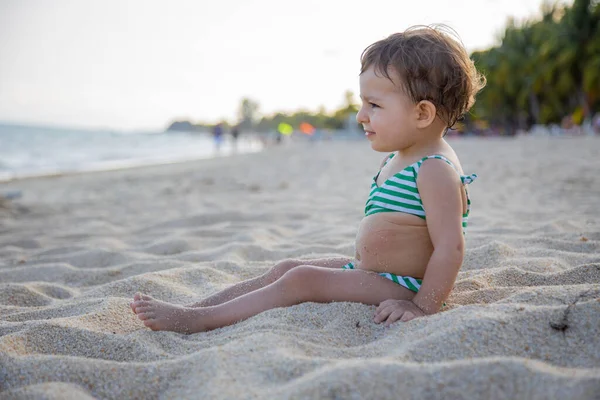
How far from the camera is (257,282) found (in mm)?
2150

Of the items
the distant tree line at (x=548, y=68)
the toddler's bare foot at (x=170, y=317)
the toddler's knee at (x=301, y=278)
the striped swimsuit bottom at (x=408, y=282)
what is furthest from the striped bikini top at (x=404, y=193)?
the distant tree line at (x=548, y=68)

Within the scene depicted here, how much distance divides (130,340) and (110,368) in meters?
0.26

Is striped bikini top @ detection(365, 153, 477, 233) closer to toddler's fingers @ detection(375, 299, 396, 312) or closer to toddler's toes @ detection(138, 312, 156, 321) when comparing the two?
toddler's fingers @ detection(375, 299, 396, 312)

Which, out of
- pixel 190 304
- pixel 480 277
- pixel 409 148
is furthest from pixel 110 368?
pixel 480 277

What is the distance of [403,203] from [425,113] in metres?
0.35

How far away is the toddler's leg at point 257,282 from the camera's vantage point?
2.07 meters

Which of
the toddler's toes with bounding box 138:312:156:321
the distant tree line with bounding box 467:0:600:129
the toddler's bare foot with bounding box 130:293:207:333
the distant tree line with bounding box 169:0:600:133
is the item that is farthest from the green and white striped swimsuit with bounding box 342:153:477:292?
the distant tree line with bounding box 467:0:600:129

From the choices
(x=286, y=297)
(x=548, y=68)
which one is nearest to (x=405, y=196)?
(x=286, y=297)

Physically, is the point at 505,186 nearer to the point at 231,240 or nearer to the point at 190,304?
the point at 231,240

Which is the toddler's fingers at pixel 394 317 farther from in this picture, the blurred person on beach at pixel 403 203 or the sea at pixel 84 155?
the sea at pixel 84 155

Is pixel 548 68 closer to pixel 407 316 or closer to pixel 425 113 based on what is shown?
pixel 425 113

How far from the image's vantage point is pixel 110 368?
1.47 m

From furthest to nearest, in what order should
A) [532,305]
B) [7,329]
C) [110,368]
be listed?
[7,329] → [532,305] → [110,368]

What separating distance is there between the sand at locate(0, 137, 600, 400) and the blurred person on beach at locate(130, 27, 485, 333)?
0.25 ft
